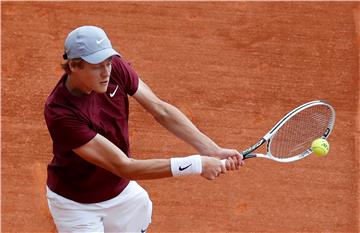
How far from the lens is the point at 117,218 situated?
552cm

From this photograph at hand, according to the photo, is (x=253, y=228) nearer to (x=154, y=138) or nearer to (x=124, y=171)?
(x=154, y=138)

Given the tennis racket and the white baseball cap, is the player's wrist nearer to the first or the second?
the white baseball cap

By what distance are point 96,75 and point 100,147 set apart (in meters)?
0.41

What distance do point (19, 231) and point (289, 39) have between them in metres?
3.02

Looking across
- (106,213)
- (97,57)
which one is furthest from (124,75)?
(106,213)

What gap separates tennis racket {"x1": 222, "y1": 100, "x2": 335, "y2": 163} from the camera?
5785 millimetres

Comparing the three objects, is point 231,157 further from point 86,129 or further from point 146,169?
point 86,129

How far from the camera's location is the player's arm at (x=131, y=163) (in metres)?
4.88

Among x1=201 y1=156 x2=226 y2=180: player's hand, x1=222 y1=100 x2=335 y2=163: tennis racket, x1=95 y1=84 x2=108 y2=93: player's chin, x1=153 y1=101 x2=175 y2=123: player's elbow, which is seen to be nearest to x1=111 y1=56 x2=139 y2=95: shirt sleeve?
x1=153 y1=101 x2=175 y2=123: player's elbow

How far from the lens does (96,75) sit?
4.82 meters

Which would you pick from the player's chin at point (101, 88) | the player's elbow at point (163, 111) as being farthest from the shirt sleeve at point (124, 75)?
the player's chin at point (101, 88)

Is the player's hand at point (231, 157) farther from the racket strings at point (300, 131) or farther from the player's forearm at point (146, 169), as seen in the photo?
the racket strings at point (300, 131)

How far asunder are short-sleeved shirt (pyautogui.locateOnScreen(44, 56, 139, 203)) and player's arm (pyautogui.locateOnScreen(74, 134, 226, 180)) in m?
0.06

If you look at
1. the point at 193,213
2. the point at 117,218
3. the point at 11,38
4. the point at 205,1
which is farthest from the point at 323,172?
the point at 11,38
